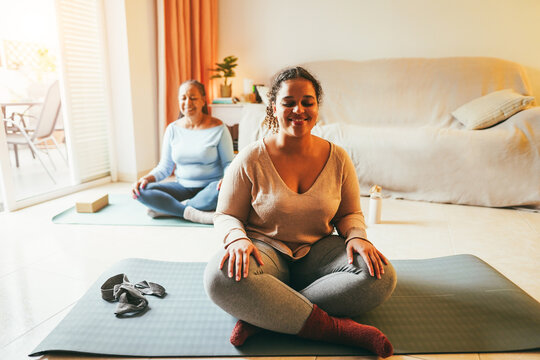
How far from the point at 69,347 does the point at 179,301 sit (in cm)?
36

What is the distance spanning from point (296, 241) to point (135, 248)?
98 cm

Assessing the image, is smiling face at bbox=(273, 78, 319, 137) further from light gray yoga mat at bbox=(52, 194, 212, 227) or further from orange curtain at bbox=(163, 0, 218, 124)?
orange curtain at bbox=(163, 0, 218, 124)

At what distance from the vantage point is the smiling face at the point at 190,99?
7.25ft

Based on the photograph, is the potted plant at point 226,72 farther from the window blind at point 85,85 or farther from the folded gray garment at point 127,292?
the folded gray garment at point 127,292

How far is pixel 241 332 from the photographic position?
113 centimetres

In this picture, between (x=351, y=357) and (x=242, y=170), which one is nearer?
(x=351, y=357)

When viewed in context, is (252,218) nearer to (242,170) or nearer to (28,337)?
(242,170)

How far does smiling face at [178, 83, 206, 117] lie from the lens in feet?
7.25

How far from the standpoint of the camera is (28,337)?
1190 millimetres

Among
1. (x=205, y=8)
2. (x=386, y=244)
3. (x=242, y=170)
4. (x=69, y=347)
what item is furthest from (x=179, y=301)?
(x=205, y=8)

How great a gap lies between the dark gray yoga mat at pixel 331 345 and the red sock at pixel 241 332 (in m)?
0.02

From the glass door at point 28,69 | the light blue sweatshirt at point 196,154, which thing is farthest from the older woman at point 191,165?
the glass door at point 28,69

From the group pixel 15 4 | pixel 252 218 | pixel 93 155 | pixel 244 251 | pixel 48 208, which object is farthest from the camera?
pixel 15 4

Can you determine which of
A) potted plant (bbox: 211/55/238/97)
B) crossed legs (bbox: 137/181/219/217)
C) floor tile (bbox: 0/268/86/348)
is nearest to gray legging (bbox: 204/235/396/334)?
floor tile (bbox: 0/268/86/348)
